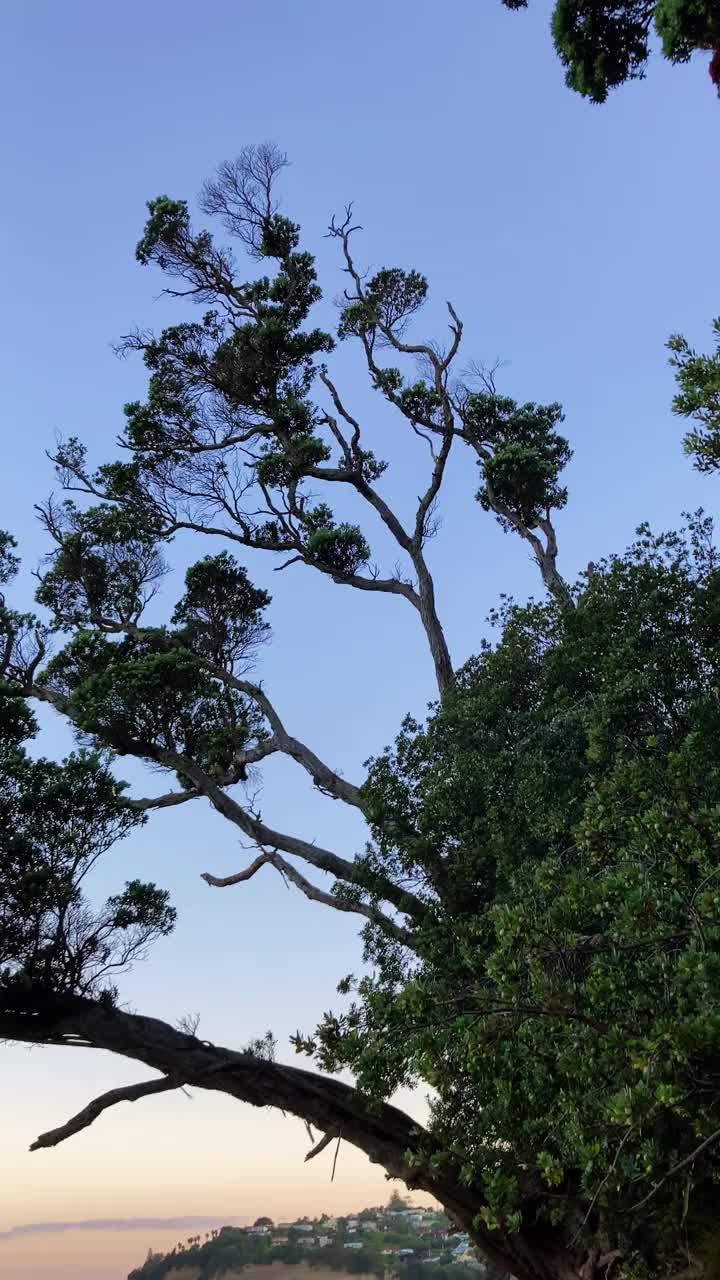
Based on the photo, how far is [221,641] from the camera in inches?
888

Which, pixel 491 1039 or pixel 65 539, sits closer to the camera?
pixel 491 1039

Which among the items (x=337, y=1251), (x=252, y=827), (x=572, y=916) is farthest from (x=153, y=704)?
(x=572, y=916)

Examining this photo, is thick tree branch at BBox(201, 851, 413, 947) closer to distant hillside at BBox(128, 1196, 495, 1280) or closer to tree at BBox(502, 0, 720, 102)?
distant hillside at BBox(128, 1196, 495, 1280)

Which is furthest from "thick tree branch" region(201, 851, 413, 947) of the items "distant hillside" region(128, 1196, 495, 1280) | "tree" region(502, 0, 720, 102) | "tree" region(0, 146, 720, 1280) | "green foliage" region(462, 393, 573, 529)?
"tree" region(502, 0, 720, 102)

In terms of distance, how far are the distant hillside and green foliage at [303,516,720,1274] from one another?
5.61 metres

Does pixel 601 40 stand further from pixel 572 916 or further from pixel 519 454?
pixel 572 916

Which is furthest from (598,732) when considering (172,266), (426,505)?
(172,266)

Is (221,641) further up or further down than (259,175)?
further down

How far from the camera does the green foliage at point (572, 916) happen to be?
320 inches

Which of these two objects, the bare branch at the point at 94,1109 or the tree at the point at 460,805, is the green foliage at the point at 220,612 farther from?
the bare branch at the point at 94,1109

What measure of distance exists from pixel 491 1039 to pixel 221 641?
1417 cm

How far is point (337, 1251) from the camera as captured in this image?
19.1m

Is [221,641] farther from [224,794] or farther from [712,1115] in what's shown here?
[712,1115]

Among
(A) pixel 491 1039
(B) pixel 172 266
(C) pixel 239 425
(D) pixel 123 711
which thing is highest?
(B) pixel 172 266
